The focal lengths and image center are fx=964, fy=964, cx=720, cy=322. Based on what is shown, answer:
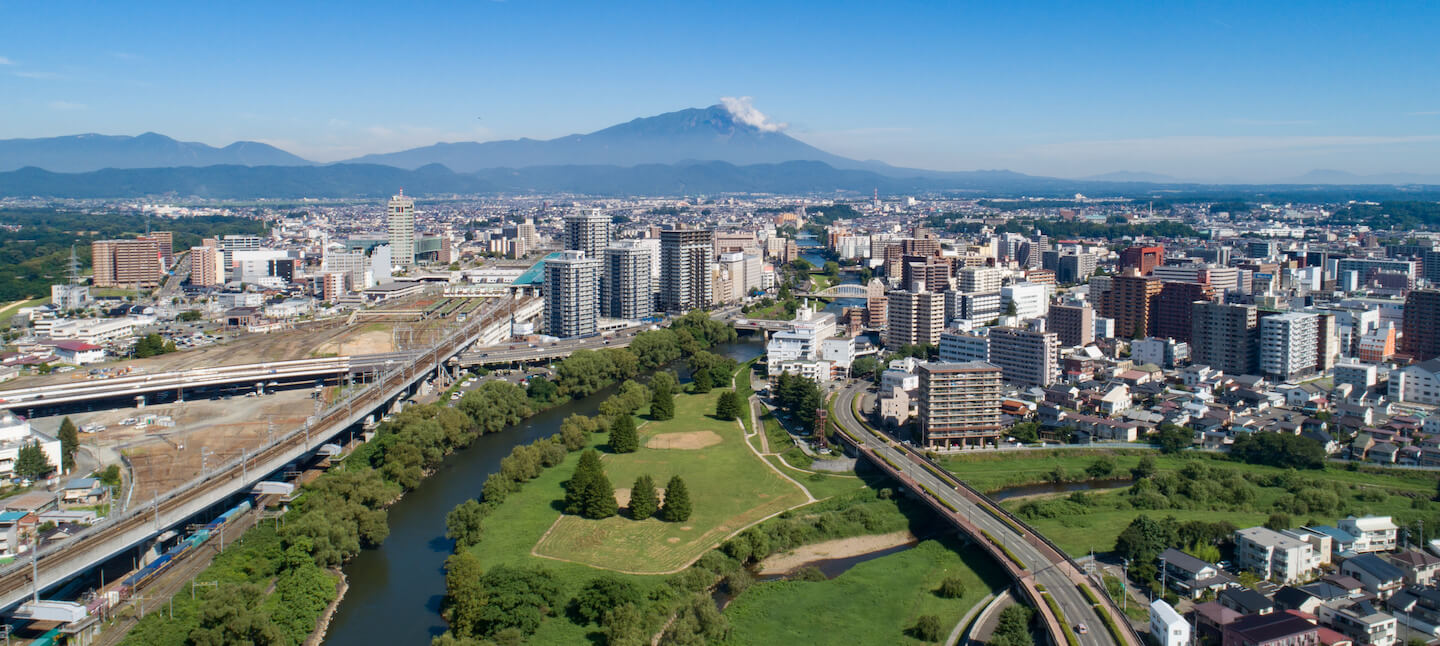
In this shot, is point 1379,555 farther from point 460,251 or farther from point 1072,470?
point 460,251

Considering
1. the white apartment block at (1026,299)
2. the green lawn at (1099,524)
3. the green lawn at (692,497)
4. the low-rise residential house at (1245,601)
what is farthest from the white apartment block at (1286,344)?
the low-rise residential house at (1245,601)

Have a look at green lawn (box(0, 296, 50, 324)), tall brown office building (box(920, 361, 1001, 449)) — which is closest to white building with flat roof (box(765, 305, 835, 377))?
tall brown office building (box(920, 361, 1001, 449))

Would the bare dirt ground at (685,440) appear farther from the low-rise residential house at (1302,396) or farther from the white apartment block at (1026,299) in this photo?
the white apartment block at (1026,299)

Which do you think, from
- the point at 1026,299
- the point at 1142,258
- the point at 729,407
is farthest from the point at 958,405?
the point at 1142,258

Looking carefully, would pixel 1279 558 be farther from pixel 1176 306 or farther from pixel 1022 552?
pixel 1176 306

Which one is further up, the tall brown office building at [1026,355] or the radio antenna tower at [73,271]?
the radio antenna tower at [73,271]
